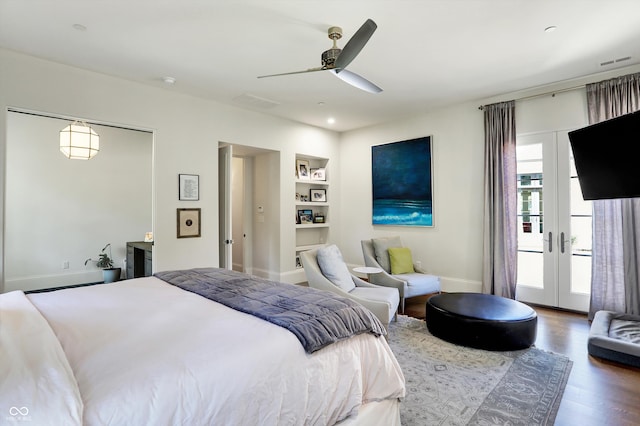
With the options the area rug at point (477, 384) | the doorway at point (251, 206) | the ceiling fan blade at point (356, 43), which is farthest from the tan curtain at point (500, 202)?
the doorway at point (251, 206)

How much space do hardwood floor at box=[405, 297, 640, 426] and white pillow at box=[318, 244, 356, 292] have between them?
6.17 feet

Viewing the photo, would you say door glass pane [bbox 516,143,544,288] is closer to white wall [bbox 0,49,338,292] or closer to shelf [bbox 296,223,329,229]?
shelf [bbox 296,223,329,229]

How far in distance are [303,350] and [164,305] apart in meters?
1.00

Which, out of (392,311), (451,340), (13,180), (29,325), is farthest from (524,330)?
(13,180)

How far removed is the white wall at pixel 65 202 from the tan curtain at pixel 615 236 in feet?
22.8

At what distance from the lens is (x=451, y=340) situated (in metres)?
3.03

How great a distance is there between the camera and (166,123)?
4.20m

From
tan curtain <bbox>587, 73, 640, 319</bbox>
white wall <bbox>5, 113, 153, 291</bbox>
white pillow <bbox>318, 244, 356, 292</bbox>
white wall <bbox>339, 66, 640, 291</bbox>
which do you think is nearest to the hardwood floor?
tan curtain <bbox>587, 73, 640, 319</bbox>

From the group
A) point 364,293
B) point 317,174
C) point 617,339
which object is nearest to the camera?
point 617,339

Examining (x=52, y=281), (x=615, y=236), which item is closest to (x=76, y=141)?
(x=52, y=281)

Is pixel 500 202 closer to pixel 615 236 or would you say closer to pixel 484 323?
pixel 615 236

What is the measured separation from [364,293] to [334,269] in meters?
0.41

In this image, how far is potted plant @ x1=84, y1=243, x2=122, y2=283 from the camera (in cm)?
554

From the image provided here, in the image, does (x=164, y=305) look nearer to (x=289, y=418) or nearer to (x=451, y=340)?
(x=289, y=418)
